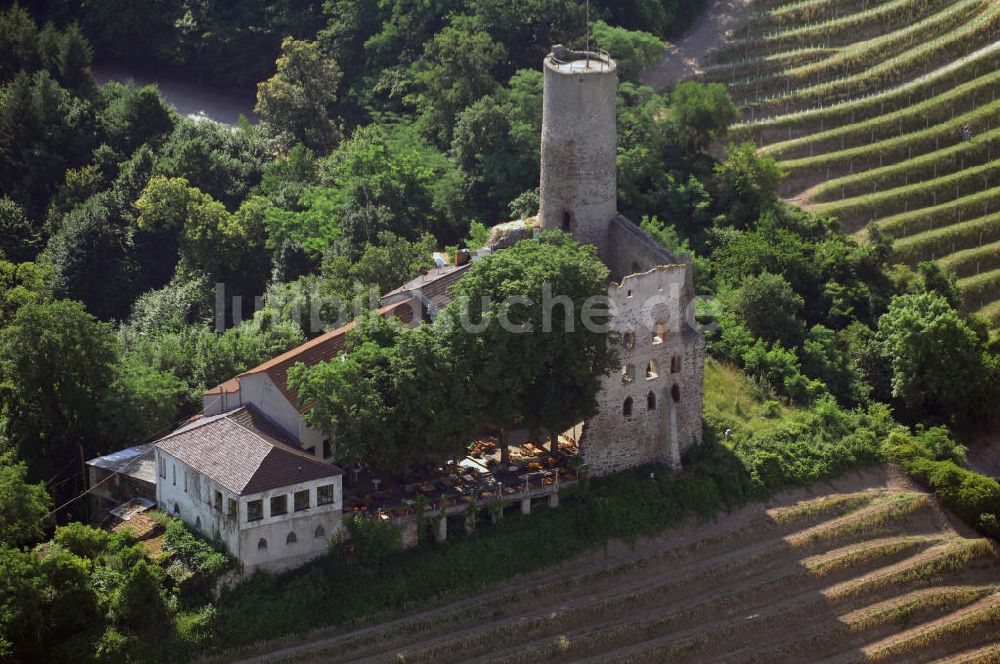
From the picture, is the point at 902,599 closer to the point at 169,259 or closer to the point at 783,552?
the point at 783,552

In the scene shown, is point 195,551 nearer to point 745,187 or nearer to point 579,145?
point 579,145

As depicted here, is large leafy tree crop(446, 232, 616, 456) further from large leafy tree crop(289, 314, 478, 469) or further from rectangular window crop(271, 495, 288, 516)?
rectangular window crop(271, 495, 288, 516)

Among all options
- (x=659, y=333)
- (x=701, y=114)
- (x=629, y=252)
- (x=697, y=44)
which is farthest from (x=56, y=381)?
(x=697, y=44)

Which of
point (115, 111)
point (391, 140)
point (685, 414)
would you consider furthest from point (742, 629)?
point (115, 111)

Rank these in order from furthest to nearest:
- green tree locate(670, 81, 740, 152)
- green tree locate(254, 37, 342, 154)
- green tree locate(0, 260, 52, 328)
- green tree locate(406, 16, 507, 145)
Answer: green tree locate(254, 37, 342, 154) < green tree locate(406, 16, 507, 145) < green tree locate(670, 81, 740, 152) < green tree locate(0, 260, 52, 328)

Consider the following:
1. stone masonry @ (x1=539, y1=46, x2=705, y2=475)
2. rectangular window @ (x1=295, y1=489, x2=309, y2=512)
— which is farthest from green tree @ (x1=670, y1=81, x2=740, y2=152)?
rectangular window @ (x1=295, y1=489, x2=309, y2=512)
